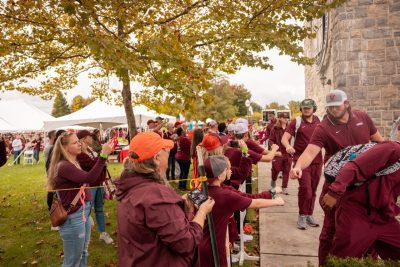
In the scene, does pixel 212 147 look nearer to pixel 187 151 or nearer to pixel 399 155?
pixel 399 155

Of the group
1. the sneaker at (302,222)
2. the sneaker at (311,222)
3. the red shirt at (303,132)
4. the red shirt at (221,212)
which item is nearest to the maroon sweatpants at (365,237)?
the red shirt at (221,212)

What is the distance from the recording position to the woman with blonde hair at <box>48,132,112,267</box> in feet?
11.6

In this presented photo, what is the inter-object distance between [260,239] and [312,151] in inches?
84.6

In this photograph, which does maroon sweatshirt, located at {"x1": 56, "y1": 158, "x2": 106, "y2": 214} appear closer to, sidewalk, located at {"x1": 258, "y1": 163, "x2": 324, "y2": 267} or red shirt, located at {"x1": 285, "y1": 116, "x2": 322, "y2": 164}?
sidewalk, located at {"x1": 258, "y1": 163, "x2": 324, "y2": 267}

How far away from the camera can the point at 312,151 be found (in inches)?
156

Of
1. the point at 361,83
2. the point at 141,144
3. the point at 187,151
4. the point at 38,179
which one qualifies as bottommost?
the point at 38,179

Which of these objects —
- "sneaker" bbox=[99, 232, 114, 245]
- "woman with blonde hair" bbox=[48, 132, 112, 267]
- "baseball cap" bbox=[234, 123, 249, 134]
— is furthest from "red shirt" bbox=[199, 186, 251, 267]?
"sneaker" bbox=[99, 232, 114, 245]

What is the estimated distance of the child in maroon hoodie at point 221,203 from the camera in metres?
3.01

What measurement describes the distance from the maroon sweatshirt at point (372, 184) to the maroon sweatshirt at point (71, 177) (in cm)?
242

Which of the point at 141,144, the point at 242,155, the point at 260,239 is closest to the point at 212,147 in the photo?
the point at 242,155

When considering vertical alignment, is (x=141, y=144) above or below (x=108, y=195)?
above

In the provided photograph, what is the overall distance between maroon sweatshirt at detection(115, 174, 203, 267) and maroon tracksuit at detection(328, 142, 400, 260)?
4.95 ft

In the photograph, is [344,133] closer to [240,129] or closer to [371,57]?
[240,129]

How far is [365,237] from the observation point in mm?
2914
